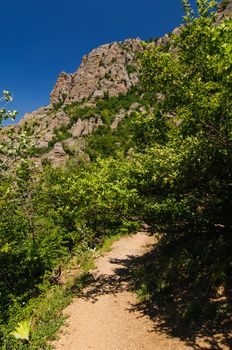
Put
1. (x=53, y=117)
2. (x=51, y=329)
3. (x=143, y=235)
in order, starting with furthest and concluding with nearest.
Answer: (x=53, y=117) → (x=143, y=235) → (x=51, y=329)

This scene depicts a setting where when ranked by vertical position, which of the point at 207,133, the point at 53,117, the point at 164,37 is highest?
the point at 164,37

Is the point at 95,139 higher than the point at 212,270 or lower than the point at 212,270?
higher

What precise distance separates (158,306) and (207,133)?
7362 millimetres

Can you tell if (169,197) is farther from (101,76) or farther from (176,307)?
(101,76)

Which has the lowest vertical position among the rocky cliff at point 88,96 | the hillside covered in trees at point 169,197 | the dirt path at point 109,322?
the dirt path at point 109,322

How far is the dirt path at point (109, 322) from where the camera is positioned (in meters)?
11.1

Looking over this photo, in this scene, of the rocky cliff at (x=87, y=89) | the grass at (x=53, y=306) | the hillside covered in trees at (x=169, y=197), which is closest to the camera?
the hillside covered in trees at (x=169, y=197)

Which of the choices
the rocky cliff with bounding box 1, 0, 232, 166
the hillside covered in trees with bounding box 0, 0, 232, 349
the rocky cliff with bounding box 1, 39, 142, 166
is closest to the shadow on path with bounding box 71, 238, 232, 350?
the hillside covered in trees with bounding box 0, 0, 232, 349

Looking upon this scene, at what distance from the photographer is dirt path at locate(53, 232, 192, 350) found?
11117mm

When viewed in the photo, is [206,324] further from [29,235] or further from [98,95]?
[98,95]

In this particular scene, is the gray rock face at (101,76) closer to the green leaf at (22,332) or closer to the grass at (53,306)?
the grass at (53,306)

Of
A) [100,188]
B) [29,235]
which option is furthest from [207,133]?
[29,235]

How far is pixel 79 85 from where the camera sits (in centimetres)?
13700

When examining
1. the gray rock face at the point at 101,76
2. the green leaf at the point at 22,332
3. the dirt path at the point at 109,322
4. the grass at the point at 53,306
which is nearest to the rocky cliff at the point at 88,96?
the gray rock face at the point at 101,76
